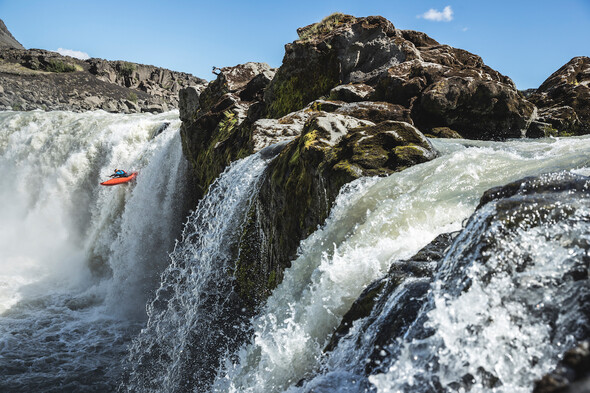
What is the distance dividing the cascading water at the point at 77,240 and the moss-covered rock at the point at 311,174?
4058mm

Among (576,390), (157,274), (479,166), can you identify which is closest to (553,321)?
(576,390)

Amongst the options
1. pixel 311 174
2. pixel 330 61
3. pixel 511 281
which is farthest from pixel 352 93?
pixel 511 281

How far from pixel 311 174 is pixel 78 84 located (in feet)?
169

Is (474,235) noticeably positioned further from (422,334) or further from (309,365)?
(309,365)

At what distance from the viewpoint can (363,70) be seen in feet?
33.5

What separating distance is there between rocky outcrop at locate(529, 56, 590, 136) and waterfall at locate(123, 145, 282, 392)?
6.59 m

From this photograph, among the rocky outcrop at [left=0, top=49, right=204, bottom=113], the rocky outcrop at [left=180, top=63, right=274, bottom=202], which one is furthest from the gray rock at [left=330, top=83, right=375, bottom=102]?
the rocky outcrop at [left=0, top=49, right=204, bottom=113]

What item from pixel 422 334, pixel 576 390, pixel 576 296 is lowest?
pixel 422 334

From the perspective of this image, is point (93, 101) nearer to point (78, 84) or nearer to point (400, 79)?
point (78, 84)

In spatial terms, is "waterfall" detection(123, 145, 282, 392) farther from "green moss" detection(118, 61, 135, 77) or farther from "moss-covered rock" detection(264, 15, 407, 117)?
"green moss" detection(118, 61, 135, 77)

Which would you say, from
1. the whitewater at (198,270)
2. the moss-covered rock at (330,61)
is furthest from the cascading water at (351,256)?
the moss-covered rock at (330,61)

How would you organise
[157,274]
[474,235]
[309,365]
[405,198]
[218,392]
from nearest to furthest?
[474,235] → [309,365] → [405,198] → [218,392] → [157,274]

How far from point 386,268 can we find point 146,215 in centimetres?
984

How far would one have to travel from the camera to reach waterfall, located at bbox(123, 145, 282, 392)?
6.08 m
